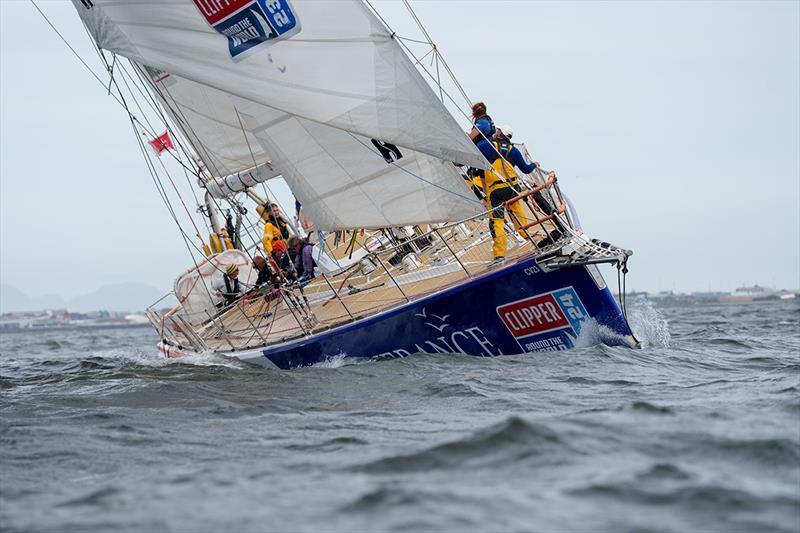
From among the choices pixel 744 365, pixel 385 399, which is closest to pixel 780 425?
pixel 385 399

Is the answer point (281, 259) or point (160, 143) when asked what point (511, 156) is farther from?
point (160, 143)

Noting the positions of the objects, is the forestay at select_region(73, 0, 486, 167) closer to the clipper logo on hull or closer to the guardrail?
the guardrail

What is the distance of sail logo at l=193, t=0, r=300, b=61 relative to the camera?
1021cm

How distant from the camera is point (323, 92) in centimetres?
1013

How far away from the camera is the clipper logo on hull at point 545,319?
10.1 meters

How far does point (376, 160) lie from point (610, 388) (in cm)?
392

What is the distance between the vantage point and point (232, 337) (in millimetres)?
12734

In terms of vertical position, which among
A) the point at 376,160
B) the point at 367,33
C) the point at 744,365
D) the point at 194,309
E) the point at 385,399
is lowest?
the point at 744,365

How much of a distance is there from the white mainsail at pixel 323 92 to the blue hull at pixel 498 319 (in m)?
0.93

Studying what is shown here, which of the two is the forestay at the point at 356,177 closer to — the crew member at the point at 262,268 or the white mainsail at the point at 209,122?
the crew member at the point at 262,268

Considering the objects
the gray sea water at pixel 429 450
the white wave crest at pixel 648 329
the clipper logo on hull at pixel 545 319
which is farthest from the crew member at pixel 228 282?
the white wave crest at pixel 648 329

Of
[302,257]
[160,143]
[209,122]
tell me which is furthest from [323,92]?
[160,143]

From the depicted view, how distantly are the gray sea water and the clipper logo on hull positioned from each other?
0.30 meters

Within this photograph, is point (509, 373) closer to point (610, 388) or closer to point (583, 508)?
point (610, 388)
